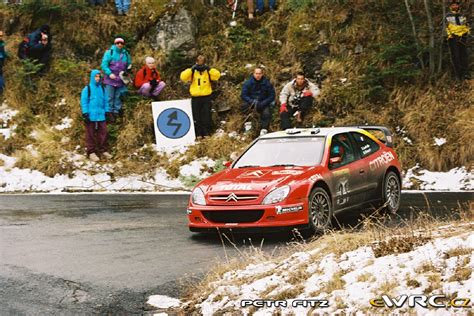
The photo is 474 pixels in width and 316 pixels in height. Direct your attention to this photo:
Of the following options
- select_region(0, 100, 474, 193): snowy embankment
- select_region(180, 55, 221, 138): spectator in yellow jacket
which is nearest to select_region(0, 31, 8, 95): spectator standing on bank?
select_region(0, 100, 474, 193): snowy embankment

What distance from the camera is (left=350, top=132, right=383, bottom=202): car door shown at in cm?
1272

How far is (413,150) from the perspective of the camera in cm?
1819

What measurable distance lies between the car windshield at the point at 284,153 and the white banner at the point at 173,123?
774cm

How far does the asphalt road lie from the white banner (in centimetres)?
439

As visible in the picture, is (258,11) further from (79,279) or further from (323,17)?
(79,279)

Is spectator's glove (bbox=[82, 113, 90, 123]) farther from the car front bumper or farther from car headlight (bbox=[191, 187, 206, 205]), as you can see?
the car front bumper

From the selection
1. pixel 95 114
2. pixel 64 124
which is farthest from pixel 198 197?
pixel 64 124

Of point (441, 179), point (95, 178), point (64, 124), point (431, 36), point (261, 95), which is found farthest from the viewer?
point (64, 124)

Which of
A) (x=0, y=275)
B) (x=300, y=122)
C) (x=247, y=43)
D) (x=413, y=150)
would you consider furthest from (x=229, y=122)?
(x=0, y=275)

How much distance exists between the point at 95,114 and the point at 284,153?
8673 millimetres

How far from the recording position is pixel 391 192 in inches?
526

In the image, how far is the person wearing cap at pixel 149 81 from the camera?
2131 centimetres

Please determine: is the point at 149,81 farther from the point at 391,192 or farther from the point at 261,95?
the point at 391,192

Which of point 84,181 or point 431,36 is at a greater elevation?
point 431,36
